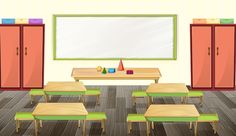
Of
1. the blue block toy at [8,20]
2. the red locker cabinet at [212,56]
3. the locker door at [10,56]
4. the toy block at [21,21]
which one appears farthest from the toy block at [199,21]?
the blue block toy at [8,20]

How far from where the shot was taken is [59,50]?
14.8 meters

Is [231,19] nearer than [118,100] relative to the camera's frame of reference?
No

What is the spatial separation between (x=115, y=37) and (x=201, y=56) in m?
2.34

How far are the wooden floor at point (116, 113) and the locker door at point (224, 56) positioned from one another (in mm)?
474

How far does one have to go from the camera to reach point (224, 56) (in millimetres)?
14523

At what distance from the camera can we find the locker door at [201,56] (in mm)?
14445

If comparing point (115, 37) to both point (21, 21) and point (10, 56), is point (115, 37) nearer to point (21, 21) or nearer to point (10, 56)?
point (21, 21)

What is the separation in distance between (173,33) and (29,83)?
159 inches

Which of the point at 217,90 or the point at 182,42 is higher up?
the point at 182,42

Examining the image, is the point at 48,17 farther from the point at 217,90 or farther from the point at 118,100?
the point at 217,90

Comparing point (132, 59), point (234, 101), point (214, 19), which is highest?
point (214, 19)

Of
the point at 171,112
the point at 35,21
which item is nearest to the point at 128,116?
the point at 171,112

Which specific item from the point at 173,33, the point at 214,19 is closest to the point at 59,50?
the point at 173,33

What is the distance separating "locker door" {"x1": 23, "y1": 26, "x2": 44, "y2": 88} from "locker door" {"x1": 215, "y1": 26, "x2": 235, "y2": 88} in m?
4.61
